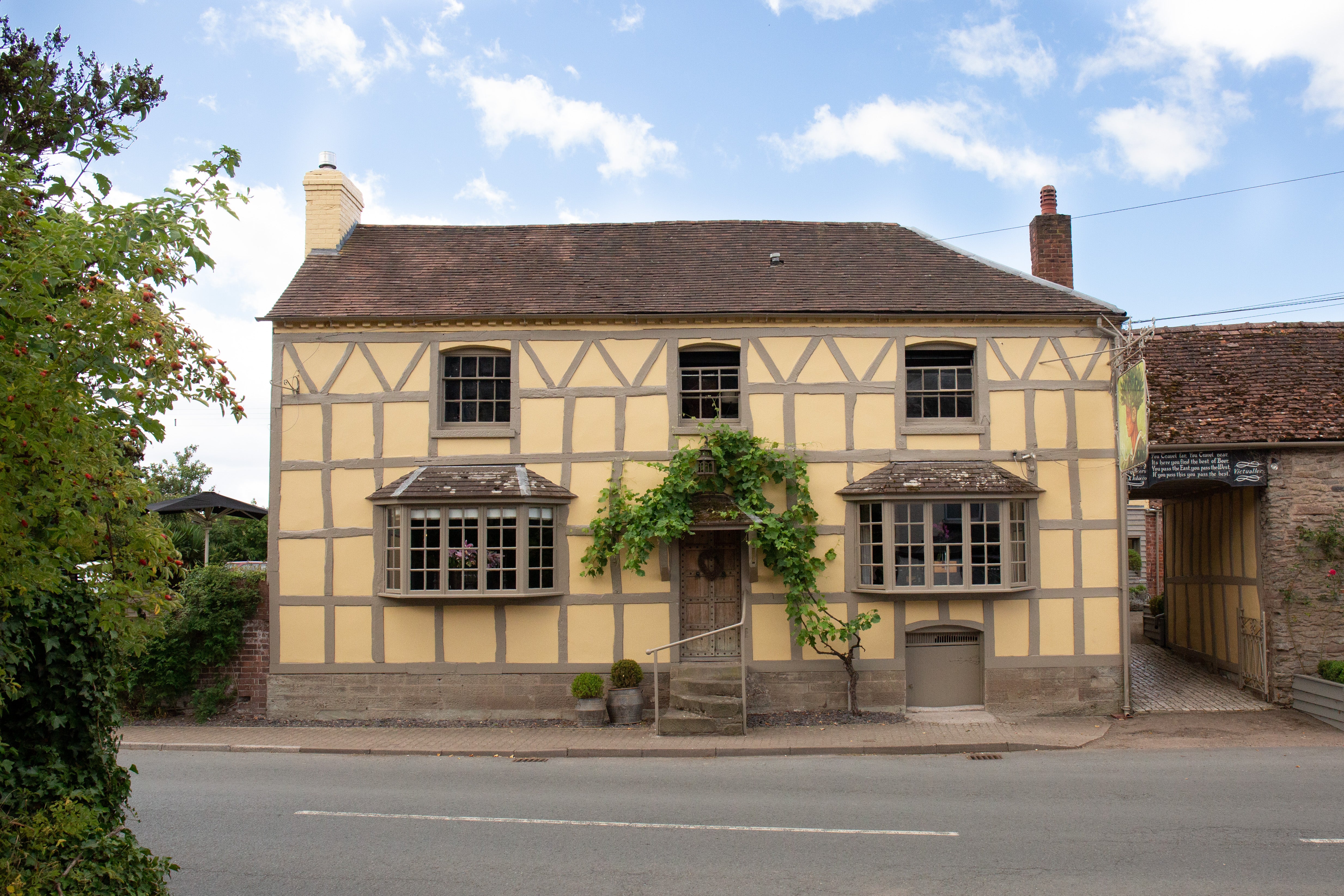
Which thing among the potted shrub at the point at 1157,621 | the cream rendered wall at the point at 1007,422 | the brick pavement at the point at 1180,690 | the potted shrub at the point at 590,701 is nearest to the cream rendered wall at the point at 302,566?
the potted shrub at the point at 590,701

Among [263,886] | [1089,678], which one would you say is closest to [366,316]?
[263,886]

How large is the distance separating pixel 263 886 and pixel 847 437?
9.48 m

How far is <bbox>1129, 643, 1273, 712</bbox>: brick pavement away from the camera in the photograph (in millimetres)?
13234

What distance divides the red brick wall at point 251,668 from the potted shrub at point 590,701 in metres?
4.68

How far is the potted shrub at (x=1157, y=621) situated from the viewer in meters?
18.3

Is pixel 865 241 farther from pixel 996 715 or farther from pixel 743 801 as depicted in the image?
pixel 743 801

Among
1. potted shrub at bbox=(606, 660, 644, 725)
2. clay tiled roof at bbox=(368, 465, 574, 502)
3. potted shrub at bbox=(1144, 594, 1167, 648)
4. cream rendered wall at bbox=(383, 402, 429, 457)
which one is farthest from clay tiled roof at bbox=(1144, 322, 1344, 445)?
cream rendered wall at bbox=(383, 402, 429, 457)

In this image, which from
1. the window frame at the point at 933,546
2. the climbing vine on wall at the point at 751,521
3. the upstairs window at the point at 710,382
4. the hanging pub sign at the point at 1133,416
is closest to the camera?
the hanging pub sign at the point at 1133,416

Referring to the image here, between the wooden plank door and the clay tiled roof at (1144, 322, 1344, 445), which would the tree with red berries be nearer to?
the wooden plank door

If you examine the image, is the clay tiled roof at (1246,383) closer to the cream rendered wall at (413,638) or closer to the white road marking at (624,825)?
the white road marking at (624,825)

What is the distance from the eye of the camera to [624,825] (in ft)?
25.7

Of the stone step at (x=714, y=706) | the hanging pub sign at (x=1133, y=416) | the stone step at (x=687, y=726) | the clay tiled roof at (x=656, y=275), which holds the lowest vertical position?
the stone step at (x=687, y=726)

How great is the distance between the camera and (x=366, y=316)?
13.4 meters

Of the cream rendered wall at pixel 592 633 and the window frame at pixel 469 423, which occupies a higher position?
the window frame at pixel 469 423
